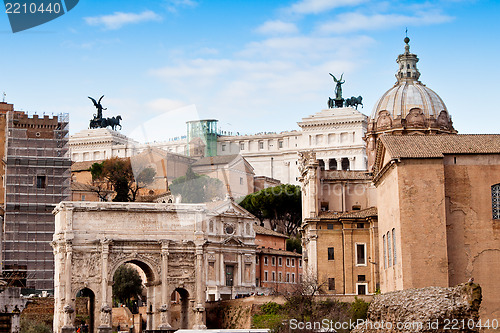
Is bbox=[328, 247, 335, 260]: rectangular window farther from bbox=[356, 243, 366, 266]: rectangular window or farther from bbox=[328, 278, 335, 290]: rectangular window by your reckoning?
bbox=[356, 243, 366, 266]: rectangular window

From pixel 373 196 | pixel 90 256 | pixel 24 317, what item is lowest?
pixel 24 317

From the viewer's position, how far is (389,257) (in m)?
48.7

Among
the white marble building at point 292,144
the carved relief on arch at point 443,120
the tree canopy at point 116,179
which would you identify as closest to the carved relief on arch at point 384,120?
the carved relief on arch at point 443,120

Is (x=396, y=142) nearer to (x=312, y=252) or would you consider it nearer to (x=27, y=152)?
(x=312, y=252)

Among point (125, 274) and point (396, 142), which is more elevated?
point (396, 142)

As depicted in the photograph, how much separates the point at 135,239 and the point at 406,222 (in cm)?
2093

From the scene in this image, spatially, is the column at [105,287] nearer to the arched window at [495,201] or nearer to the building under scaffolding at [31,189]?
the building under scaffolding at [31,189]

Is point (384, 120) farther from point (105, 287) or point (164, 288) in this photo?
point (105, 287)

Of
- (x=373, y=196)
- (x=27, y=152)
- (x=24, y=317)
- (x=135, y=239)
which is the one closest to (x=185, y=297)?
(x=135, y=239)

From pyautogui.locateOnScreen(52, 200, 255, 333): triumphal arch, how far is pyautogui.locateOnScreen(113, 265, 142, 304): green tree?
38.2ft

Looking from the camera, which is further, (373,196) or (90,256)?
(373,196)

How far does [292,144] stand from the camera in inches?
5354

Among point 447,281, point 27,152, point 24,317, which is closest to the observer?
point 447,281

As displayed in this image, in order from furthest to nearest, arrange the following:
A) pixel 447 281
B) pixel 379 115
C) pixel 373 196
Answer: pixel 379 115 < pixel 373 196 < pixel 447 281
